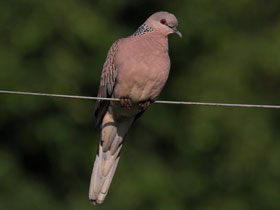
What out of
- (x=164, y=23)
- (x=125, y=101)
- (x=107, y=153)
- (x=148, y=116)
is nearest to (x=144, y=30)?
(x=164, y=23)

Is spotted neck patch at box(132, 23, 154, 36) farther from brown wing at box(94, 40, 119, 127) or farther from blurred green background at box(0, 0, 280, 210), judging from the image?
blurred green background at box(0, 0, 280, 210)

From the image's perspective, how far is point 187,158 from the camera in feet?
34.4

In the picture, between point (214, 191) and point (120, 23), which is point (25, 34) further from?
point (214, 191)

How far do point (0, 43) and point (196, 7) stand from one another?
2216 mm

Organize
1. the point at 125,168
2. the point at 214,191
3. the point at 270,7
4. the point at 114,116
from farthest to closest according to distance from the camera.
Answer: the point at 270,7, the point at 214,191, the point at 125,168, the point at 114,116

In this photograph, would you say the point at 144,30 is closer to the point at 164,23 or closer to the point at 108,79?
the point at 164,23

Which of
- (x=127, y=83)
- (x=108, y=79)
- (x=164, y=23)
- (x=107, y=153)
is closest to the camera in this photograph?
(x=127, y=83)

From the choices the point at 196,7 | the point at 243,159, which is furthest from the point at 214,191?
the point at 196,7

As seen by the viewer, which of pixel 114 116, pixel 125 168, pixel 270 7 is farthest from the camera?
pixel 270 7

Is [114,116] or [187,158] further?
[187,158]

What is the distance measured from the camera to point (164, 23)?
6.37m

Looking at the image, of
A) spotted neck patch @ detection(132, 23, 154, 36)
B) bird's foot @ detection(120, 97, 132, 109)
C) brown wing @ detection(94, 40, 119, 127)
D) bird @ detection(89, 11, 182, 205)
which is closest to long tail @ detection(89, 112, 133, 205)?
bird @ detection(89, 11, 182, 205)

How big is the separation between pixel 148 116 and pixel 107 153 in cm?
386

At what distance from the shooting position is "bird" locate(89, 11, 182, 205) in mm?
6055
